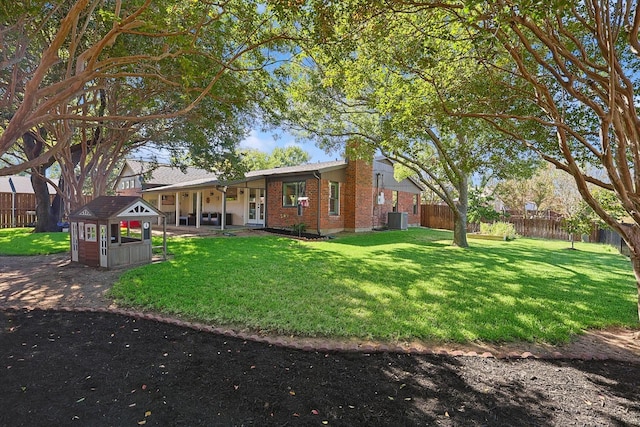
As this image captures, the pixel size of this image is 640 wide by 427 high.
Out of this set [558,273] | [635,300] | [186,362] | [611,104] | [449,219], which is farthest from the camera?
[449,219]

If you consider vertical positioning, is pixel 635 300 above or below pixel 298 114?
below

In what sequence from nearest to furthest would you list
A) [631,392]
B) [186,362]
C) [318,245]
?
[631,392] → [186,362] → [318,245]

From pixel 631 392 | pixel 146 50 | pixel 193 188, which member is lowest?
pixel 631 392

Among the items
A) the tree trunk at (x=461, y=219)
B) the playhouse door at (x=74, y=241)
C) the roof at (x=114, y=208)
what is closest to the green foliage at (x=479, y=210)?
the tree trunk at (x=461, y=219)

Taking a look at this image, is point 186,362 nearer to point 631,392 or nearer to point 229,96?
point 631,392

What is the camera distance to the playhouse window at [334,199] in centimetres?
1622

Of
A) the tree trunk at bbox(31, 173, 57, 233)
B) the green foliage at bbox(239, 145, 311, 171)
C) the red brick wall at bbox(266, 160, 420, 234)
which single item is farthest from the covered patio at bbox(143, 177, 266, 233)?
the green foliage at bbox(239, 145, 311, 171)

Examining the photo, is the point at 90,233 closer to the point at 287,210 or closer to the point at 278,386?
the point at 278,386

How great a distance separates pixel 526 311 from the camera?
5148 mm

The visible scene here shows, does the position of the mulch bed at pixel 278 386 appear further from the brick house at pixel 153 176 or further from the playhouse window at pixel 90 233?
the brick house at pixel 153 176

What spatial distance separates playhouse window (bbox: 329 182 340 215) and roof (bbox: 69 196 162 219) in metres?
9.20

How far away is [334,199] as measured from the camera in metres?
16.4

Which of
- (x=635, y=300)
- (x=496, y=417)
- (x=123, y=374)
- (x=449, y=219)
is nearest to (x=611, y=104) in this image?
(x=496, y=417)

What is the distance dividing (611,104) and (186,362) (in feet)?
18.6
